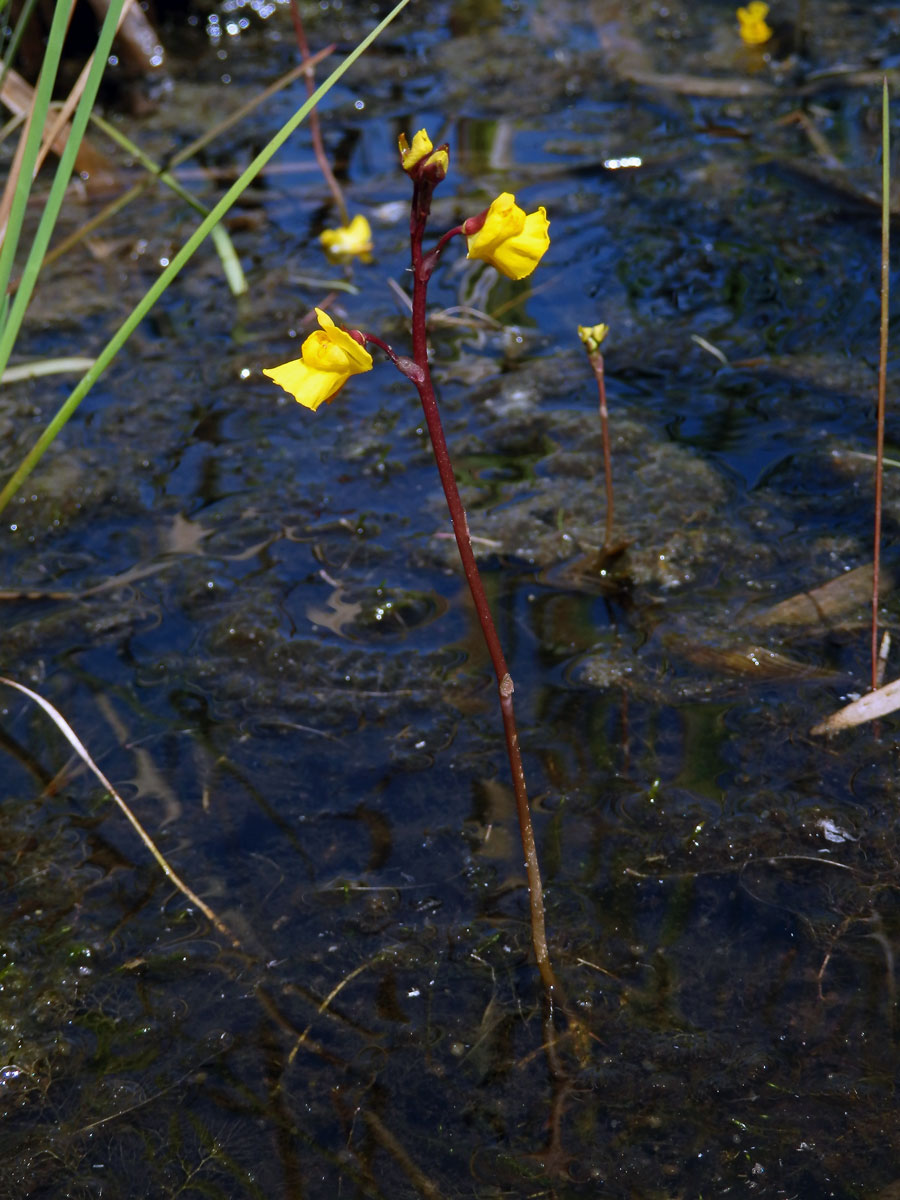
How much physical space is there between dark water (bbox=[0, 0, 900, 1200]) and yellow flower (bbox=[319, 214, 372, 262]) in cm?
7

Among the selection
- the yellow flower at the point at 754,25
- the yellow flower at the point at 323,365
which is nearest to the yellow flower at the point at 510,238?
the yellow flower at the point at 323,365

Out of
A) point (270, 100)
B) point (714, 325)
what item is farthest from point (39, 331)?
point (714, 325)

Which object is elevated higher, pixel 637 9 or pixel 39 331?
pixel 637 9

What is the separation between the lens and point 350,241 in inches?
124

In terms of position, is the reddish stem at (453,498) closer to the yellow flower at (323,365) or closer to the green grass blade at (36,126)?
the yellow flower at (323,365)

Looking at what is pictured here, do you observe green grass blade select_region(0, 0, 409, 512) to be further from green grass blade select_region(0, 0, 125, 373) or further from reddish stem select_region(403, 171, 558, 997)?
reddish stem select_region(403, 171, 558, 997)

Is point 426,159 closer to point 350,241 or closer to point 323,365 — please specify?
point 323,365

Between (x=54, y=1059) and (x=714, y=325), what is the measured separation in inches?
84.1

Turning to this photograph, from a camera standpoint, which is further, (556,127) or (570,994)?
(556,127)

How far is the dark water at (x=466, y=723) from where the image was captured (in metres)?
1.39

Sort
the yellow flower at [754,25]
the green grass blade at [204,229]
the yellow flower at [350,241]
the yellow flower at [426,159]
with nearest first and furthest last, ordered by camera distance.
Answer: the yellow flower at [426,159]
the green grass blade at [204,229]
the yellow flower at [350,241]
the yellow flower at [754,25]

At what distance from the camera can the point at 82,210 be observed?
3.49 metres

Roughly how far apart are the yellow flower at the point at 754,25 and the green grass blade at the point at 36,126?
9.61 ft

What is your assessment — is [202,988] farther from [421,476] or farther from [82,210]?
[82,210]
